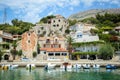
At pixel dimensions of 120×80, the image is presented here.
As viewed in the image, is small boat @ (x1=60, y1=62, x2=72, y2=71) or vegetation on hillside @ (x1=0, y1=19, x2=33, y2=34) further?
vegetation on hillside @ (x1=0, y1=19, x2=33, y2=34)

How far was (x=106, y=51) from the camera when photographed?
77.1m

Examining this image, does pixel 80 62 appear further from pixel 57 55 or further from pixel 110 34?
pixel 110 34

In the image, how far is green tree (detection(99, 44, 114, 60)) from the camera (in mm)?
77119

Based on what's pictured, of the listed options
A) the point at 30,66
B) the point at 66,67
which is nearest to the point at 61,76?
the point at 66,67

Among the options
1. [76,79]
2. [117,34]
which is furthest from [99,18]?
[76,79]

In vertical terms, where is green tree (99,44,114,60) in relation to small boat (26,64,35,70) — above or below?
above

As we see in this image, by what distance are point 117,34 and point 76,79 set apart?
51.2 metres

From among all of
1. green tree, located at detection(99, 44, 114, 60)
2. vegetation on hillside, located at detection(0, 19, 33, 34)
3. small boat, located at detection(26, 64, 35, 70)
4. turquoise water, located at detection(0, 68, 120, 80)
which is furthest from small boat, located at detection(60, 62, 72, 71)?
A: vegetation on hillside, located at detection(0, 19, 33, 34)

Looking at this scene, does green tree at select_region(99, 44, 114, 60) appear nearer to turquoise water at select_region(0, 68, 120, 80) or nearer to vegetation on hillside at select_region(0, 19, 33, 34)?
turquoise water at select_region(0, 68, 120, 80)

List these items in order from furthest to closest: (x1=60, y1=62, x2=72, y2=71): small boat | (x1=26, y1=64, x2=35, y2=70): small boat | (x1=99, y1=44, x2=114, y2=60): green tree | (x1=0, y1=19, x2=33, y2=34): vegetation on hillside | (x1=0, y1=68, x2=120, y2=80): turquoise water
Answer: (x1=0, y1=19, x2=33, y2=34): vegetation on hillside < (x1=99, y1=44, x2=114, y2=60): green tree < (x1=26, y1=64, x2=35, y2=70): small boat < (x1=60, y1=62, x2=72, y2=71): small boat < (x1=0, y1=68, x2=120, y2=80): turquoise water

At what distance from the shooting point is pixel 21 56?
277 feet

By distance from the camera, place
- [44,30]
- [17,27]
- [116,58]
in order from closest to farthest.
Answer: [116,58] → [44,30] → [17,27]

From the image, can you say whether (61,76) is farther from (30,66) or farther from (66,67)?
(30,66)

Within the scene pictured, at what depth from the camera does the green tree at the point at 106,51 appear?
77.1 m
